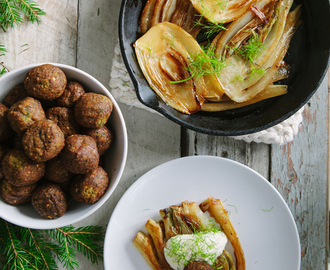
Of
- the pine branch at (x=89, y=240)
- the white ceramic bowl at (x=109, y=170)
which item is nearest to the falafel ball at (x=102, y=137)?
the white ceramic bowl at (x=109, y=170)

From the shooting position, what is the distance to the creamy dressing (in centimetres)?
187

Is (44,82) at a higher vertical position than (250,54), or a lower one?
lower

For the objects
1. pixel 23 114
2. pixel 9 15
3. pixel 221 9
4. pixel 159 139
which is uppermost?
pixel 221 9

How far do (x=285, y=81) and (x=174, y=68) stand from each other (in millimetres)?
541

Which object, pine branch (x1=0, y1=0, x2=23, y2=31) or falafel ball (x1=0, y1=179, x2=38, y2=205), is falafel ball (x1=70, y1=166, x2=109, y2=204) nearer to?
falafel ball (x1=0, y1=179, x2=38, y2=205)

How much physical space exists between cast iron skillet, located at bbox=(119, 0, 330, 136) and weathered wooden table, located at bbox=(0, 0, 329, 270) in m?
0.28

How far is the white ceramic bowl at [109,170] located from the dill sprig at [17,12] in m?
0.42

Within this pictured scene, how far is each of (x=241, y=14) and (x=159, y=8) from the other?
361 mm

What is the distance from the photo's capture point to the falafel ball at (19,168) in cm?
152

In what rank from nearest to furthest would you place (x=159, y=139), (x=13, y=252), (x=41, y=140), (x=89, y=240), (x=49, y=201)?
(x=41, y=140), (x=49, y=201), (x=13, y=252), (x=89, y=240), (x=159, y=139)

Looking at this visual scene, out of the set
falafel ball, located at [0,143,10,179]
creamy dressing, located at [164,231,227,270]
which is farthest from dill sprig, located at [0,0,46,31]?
creamy dressing, located at [164,231,227,270]

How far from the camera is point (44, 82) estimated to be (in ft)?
5.08

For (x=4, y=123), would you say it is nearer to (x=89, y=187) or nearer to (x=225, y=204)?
(x=89, y=187)

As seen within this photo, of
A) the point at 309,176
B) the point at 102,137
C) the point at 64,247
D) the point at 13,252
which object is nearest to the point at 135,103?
the point at 102,137
